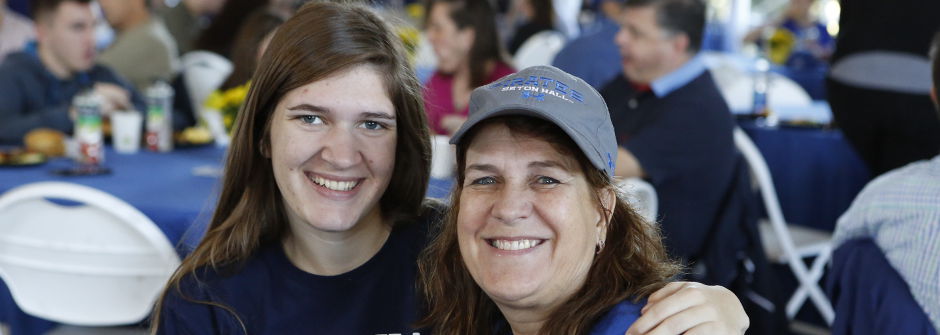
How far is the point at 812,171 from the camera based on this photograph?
381 centimetres

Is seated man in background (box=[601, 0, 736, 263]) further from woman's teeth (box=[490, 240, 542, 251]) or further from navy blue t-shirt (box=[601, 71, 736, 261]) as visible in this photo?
woman's teeth (box=[490, 240, 542, 251])

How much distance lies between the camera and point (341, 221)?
1.50 metres

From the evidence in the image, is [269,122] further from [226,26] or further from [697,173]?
[226,26]

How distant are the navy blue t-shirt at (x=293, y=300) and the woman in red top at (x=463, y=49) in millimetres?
2433

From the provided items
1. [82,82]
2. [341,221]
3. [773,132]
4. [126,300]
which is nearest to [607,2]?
[773,132]

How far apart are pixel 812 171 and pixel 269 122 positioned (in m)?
2.87

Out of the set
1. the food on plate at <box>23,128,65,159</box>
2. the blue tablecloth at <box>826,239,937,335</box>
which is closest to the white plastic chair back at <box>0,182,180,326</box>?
the food on plate at <box>23,128,65,159</box>

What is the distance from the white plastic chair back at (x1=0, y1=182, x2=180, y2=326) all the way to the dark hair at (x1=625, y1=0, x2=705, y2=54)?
6.56ft

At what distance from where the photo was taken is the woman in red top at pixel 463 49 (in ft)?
13.2

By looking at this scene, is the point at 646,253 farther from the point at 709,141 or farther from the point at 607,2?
the point at 607,2

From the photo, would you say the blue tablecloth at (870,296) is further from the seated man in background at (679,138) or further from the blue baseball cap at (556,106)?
the seated man in background at (679,138)

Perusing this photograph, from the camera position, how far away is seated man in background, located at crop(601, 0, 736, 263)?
3.01 meters

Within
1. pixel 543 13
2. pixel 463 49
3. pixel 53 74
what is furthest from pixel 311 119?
pixel 543 13

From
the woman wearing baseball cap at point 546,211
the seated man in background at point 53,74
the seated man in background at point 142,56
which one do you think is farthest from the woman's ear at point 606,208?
the seated man in background at point 142,56
